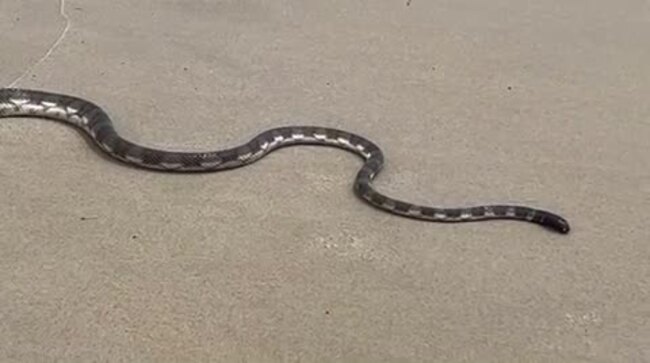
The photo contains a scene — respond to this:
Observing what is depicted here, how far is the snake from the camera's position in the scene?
720 cm

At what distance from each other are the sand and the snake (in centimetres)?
10

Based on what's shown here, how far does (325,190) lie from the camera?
753 cm

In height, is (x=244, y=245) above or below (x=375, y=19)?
below

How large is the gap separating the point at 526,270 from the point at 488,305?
1.87 ft

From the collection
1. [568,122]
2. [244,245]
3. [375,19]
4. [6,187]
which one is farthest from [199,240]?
[375,19]

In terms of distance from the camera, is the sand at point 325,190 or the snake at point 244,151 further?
the snake at point 244,151

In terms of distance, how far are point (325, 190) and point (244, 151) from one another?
776 mm

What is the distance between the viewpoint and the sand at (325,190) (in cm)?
582

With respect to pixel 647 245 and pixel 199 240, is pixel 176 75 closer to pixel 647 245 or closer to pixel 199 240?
pixel 199 240

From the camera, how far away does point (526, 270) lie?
6.59 meters

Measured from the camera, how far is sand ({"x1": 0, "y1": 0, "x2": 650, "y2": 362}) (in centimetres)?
582

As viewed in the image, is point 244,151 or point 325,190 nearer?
point 325,190

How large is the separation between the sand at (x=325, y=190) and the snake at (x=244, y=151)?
0.32 ft

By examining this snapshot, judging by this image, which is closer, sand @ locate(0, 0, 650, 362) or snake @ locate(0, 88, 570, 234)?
sand @ locate(0, 0, 650, 362)
